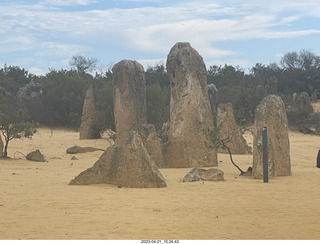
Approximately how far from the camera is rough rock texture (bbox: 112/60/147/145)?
15539 millimetres

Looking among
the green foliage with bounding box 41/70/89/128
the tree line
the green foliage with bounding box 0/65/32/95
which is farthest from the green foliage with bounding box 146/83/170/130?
the green foliage with bounding box 0/65/32/95

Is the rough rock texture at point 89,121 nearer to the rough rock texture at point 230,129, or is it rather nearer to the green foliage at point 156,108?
the green foliage at point 156,108

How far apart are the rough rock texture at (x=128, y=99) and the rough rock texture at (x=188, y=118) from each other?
120cm

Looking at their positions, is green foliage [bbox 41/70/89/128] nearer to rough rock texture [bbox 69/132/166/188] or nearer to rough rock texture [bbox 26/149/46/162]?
rough rock texture [bbox 26/149/46/162]

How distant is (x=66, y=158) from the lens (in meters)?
16.4

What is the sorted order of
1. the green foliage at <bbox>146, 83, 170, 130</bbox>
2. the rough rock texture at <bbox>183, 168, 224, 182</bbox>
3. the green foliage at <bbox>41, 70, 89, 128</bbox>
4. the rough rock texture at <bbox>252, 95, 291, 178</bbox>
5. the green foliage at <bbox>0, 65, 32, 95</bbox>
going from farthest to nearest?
the green foliage at <bbox>0, 65, 32, 95</bbox> < the green foliage at <bbox>41, 70, 89, 128</bbox> < the green foliage at <bbox>146, 83, 170, 130</bbox> < the rough rock texture at <bbox>252, 95, 291, 178</bbox> < the rough rock texture at <bbox>183, 168, 224, 182</bbox>

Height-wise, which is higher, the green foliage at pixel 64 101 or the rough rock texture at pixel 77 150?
the green foliage at pixel 64 101

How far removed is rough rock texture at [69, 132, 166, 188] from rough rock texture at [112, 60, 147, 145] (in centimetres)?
497

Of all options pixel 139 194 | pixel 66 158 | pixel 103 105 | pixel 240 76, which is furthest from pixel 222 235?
pixel 240 76

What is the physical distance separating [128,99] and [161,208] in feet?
26.3

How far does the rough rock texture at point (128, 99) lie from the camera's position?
15539 millimetres

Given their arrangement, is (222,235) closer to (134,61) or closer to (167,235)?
(167,235)

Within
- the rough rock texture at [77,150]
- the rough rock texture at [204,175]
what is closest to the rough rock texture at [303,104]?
the rough rock texture at [77,150]

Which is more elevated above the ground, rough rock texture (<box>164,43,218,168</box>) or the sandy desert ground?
rough rock texture (<box>164,43,218,168</box>)
